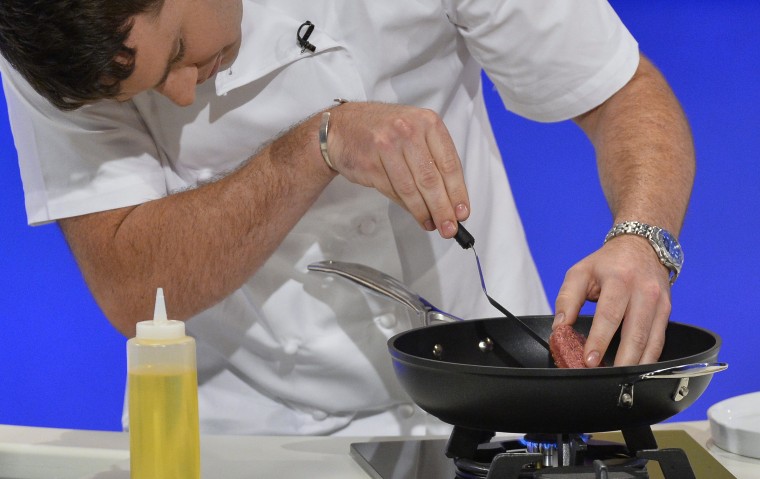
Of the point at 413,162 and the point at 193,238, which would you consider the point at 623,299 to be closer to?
Result: the point at 413,162

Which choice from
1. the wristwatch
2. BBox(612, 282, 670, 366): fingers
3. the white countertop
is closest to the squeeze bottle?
the white countertop

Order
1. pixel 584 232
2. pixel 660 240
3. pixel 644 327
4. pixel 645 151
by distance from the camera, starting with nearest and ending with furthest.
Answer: pixel 644 327 → pixel 660 240 → pixel 645 151 → pixel 584 232

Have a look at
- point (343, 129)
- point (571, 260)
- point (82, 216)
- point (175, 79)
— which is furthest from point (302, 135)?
point (571, 260)

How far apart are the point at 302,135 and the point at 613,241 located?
463mm

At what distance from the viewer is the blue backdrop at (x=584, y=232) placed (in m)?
3.06

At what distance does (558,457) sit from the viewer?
3.69ft

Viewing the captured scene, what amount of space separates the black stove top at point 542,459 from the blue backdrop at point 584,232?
1865mm

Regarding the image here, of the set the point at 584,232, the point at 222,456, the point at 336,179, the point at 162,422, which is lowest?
the point at 222,456

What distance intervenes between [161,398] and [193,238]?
2.10 feet

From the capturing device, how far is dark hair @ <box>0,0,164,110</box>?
1229 millimetres

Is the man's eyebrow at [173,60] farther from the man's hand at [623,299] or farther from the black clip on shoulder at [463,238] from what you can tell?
the man's hand at [623,299]

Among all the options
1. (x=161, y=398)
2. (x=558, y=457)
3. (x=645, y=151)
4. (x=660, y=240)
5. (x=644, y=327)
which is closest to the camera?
(x=161, y=398)

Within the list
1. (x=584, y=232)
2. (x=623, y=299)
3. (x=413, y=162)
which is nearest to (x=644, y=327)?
(x=623, y=299)

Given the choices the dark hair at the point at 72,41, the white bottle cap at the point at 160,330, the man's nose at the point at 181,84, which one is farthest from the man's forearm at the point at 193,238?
the white bottle cap at the point at 160,330
